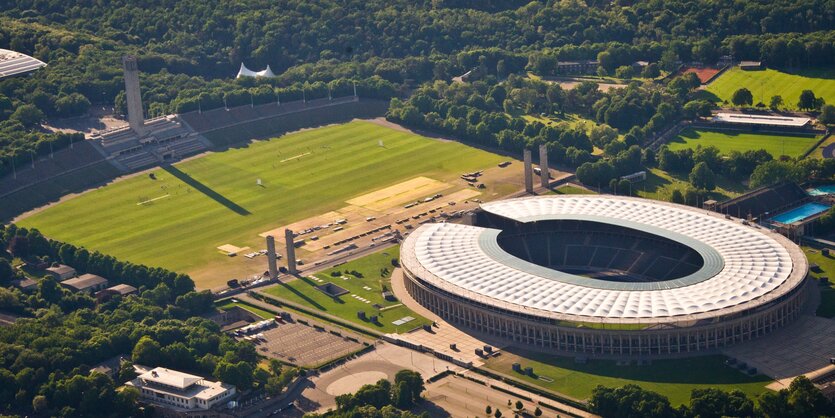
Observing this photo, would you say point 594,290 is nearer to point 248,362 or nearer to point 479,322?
point 479,322

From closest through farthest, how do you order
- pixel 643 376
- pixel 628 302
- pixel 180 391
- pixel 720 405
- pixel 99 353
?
pixel 720 405 < pixel 180 391 < pixel 643 376 < pixel 99 353 < pixel 628 302

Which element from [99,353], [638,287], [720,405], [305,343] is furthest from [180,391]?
[720,405]

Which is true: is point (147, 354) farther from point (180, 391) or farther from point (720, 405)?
point (720, 405)

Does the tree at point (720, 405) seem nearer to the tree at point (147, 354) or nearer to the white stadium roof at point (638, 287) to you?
the white stadium roof at point (638, 287)

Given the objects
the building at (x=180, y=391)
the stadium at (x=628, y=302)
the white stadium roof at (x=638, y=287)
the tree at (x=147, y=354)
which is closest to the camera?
the building at (x=180, y=391)

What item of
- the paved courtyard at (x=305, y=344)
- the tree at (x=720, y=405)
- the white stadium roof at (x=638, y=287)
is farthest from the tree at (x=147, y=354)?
the tree at (x=720, y=405)

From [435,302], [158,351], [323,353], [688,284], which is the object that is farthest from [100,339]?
[688,284]

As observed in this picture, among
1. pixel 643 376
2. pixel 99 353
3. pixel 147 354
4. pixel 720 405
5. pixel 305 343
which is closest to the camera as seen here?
pixel 720 405
